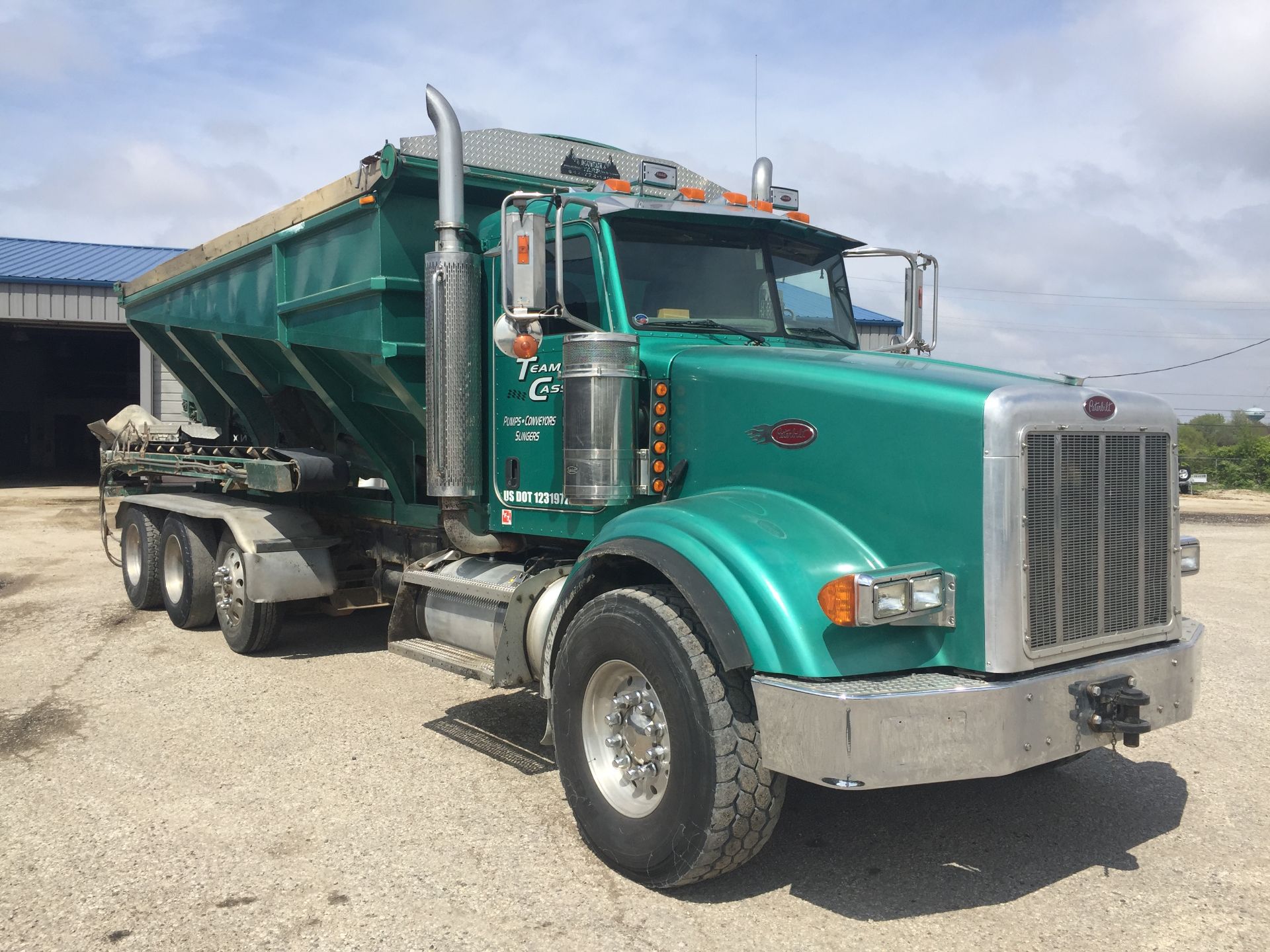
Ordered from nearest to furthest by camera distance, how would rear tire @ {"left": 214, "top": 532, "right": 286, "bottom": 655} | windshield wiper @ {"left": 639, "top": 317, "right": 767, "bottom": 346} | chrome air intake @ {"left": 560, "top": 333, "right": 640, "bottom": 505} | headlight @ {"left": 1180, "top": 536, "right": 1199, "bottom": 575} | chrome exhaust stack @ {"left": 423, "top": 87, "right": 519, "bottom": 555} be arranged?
1. headlight @ {"left": 1180, "top": 536, "right": 1199, "bottom": 575}
2. chrome air intake @ {"left": 560, "top": 333, "right": 640, "bottom": 505}
3. windshield wiper @ {"left": 639, "top": 317, "right": 767, "bottom": 346}
4. chrome exhaust stack @ {"left": 423, "top": 87, "right": 519, "bottom": 555}
5. rear tire @ {"left": 214, "top": 532, "right": 286, "bottom": 655}

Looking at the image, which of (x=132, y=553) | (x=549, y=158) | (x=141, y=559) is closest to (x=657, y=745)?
(x=549, y=158)

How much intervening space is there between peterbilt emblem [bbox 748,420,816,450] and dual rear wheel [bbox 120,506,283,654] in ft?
15.0

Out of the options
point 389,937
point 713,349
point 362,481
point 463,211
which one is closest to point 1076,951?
point 389,937

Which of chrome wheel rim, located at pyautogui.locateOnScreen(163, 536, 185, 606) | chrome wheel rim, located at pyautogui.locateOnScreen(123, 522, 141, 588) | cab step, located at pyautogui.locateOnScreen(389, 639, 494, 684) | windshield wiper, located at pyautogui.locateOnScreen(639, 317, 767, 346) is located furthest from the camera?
chrome wheel rim, located at pyautogui.locateOnScreen(123, 522, 141, 588)

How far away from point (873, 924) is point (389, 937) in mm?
1619

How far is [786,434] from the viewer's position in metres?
4.09

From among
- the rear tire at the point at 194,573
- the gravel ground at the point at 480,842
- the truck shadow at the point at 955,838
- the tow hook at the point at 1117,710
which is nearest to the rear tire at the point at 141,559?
the rear tire at the point at 194,573

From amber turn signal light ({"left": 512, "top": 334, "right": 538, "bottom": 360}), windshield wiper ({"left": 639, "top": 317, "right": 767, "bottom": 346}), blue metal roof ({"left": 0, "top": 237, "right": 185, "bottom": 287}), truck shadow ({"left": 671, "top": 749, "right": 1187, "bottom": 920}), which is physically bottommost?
truck shadow ({"left": 671, "top": 749, "right": 1187, "bottom": 920})

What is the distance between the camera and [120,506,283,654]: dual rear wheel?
7.61 metres

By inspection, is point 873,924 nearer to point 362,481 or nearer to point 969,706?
point 969,706

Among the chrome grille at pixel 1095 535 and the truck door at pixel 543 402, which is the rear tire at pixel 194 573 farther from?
the chrome grille at pixel 1095 535

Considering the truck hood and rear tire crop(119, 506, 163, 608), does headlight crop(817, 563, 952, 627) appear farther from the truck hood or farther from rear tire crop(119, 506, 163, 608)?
rear tire crop(119, 506, 163, 608)

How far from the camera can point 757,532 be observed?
3.72 meters

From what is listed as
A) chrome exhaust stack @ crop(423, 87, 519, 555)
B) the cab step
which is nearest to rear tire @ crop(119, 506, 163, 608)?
the cab step
